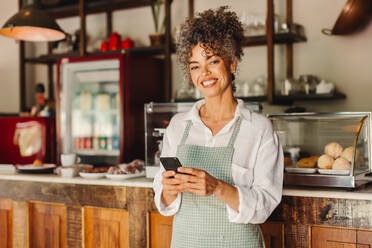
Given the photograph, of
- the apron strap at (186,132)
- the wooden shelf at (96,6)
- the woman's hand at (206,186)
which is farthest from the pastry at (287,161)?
the wooden shelf at (96,6)

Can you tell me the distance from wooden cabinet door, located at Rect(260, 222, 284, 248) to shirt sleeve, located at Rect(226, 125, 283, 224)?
616mm

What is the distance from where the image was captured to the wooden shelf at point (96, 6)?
4.20 meters

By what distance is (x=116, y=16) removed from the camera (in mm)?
4512

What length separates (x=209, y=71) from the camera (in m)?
1.87

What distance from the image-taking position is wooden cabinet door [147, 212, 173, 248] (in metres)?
2.56

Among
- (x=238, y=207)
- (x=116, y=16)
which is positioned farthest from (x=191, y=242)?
(x=116, y=16)

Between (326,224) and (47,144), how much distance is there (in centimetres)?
269

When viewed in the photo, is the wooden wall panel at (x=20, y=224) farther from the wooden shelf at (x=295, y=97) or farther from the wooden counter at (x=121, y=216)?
the wooden shelf at (x=295, y=97)

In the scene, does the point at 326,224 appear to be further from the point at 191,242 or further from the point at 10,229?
the point at 10,229

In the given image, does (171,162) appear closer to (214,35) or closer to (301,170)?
(214,35)

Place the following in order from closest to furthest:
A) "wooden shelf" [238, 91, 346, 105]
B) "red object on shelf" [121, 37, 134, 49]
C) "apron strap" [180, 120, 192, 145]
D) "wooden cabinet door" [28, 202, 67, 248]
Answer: "apron strap" [180, 120, 192, 145] < "wooden cabinet door" [28, 202, 67, 248] < "wooden shelf" [238, 91, 346, 105] < "red object on shelf" [121, 37, 134, 49]

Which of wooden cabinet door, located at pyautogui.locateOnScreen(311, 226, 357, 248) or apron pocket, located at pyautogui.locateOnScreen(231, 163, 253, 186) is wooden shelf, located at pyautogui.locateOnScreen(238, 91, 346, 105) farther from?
apron pocket, located at pyautogui.locateOnScreen(231, 163, 253, 186)

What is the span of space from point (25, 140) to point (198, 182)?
275 cm

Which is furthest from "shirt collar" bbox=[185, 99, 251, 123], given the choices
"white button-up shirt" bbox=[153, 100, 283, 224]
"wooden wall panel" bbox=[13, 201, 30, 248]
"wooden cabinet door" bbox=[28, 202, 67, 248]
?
"wooden wall panel" bbox=[13, 201, 30, 248]
